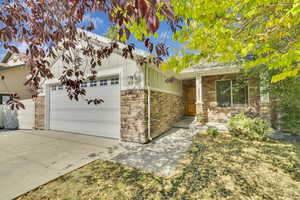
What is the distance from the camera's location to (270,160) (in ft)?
11.3

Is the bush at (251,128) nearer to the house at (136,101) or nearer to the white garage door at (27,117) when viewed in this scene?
the house at (136,101)

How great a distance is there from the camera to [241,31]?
250cm

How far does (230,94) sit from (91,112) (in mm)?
7219

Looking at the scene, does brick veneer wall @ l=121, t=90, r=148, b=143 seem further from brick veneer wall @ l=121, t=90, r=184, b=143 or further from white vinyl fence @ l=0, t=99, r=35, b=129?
white vinyl fence @ l=0, t=99, r=35, b=129

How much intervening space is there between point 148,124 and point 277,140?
5.02m

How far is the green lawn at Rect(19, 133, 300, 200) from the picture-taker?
226 cm

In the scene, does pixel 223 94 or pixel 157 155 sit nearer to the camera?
pixel 157 155

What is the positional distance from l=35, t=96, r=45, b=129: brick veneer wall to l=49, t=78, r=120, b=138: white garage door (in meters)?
0.50

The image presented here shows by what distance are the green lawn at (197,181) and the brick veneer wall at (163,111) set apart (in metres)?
2.23

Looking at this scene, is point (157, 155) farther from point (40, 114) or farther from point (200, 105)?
point (40, 114)

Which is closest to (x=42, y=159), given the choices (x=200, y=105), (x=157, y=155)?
(x=157, y=155)

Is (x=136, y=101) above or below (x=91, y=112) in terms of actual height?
above

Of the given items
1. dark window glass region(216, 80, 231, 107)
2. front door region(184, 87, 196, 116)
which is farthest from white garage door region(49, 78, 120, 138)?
front door region(184, 87, 196, 116)

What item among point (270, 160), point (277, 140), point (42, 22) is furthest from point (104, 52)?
point (277, 140)
